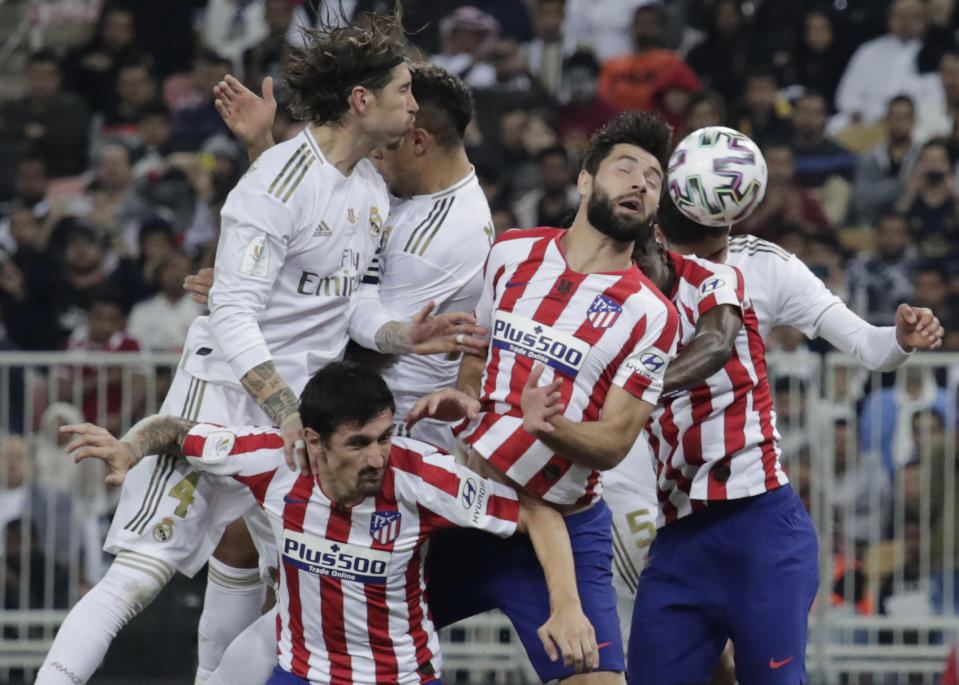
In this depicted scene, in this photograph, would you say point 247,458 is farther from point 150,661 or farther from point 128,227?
point 128,227

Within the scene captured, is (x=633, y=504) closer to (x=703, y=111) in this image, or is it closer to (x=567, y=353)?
(x=567, y=353)

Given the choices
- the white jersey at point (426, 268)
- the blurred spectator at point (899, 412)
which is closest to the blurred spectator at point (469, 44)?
the blurred spectator at point (899, 412)

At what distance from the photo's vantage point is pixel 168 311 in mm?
9422

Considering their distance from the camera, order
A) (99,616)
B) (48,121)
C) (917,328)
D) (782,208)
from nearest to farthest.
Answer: (99,616)
(917,328)
(782,208)
(48,121)

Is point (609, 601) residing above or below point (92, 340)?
below

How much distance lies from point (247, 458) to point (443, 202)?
3.88 ft

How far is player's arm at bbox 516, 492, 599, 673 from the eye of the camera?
4.38 m

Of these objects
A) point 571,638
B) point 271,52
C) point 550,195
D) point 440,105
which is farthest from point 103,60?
point 571,638

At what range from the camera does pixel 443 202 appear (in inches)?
208

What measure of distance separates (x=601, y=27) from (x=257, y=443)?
24.9ft

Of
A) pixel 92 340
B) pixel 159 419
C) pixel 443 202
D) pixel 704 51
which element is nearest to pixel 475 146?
pixel 704 51

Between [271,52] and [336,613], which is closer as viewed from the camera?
[336,613]

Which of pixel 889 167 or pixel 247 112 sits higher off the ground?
pixel 889 167

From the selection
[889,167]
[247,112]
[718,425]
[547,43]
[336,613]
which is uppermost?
[547,43]
